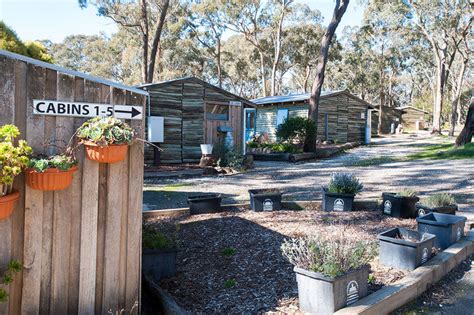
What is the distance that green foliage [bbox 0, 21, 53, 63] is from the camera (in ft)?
26.4

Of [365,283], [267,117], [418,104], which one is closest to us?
[365,283]

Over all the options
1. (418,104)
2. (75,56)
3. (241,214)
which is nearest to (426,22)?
(418,104)

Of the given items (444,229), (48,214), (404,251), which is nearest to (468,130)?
(444,229)

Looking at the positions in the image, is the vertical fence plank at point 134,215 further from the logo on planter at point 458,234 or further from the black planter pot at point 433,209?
the black planter pot at point 433,209

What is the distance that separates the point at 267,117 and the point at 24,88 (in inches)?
959

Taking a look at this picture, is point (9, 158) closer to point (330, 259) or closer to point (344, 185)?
point (330, 259)

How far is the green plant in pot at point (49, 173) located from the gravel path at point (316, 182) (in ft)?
16.7

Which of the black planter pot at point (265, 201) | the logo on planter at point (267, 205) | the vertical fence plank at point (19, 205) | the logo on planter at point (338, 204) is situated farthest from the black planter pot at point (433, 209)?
the vertical fence plank at point (19, 205)

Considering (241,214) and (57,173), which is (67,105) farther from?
(241,214)

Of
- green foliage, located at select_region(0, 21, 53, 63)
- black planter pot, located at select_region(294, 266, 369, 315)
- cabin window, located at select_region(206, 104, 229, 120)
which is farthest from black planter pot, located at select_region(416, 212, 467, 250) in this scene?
cabin window, located at select_region(206, 104, 229, 120)

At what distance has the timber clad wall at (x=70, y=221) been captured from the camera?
2.64 m

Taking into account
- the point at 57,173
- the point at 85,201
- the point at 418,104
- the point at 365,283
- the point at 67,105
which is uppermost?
the point at 418,104

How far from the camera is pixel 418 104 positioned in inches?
2128

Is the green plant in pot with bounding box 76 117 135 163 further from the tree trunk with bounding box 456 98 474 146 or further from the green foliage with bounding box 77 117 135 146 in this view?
the tree trunk with bounding box 456 98 474 146
